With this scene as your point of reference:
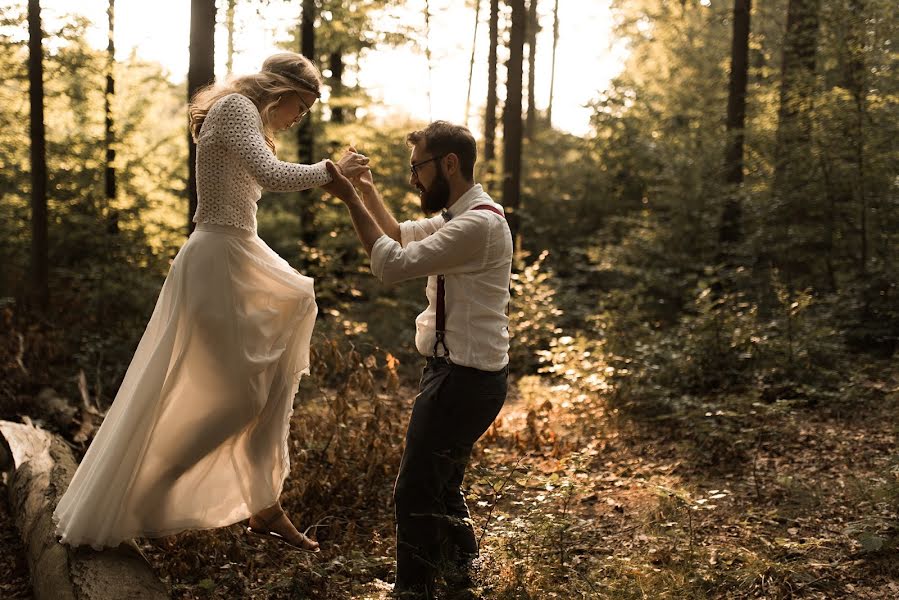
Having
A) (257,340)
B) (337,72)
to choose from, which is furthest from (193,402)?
(337,72)

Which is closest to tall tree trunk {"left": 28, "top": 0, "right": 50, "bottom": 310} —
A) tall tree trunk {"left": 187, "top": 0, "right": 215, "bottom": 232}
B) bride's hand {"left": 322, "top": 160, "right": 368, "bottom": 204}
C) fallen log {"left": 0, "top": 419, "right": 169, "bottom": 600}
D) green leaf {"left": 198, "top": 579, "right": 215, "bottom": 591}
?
tall tree trunk {"left": 187, "top": 0, "right": 215, "bottom": 232}

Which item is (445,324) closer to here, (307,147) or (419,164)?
(419,164)

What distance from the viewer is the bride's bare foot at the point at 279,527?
4.03 metres

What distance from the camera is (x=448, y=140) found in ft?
11.6

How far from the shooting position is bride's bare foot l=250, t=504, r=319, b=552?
13.2 ft

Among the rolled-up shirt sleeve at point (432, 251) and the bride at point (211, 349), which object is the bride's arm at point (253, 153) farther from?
the rolled-up shirt sleeve at point (432, 251)

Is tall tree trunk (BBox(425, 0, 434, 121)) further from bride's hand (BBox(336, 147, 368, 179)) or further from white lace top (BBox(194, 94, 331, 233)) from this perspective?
white lace top (BBox(194, 94, 331, 233))

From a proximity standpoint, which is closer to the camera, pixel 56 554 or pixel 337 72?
pixel 56 554

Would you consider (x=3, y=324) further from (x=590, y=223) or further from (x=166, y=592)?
(x=590, y=223)

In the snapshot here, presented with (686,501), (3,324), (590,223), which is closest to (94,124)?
(3,324)

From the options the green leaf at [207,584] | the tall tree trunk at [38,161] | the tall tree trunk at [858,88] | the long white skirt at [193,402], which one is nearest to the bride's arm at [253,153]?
the long white skirt at [193,402]

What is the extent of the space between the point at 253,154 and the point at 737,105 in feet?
36.1

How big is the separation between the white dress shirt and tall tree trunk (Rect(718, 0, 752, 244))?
9987mm

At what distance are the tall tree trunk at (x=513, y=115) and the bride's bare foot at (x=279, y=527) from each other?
9259 mm
